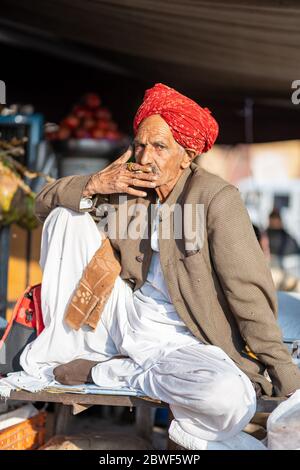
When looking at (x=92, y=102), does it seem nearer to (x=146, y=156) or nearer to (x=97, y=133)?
(x=97, y=133)

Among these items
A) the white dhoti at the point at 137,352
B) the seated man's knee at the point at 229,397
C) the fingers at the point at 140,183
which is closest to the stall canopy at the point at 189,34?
the fingers at the point at 140,183

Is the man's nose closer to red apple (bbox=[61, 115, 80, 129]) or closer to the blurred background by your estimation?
the blurred background

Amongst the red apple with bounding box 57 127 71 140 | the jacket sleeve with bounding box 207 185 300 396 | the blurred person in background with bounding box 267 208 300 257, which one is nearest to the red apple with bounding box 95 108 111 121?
the red apple with bounding box 57 127 71 140

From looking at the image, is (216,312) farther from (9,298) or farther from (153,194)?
(9,298)

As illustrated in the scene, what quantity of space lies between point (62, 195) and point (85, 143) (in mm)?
2917

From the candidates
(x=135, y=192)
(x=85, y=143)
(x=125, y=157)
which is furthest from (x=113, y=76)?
(x=135, y=192)

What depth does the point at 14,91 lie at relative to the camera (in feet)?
20.8

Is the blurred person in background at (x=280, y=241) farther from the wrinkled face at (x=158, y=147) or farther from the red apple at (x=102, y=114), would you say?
the wrinkled face at (x=158, y=147)

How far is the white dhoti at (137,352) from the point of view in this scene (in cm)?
245

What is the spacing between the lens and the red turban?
2.81 meters

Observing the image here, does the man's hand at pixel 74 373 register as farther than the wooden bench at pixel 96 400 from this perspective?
Yes

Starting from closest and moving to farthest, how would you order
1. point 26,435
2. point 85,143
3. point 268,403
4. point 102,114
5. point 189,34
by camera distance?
point 268,403 → point 26,435 → point 189,34 → point 85,143 → point 102,114

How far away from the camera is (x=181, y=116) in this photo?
2805mm

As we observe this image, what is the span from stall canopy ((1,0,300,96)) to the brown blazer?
3.63 feet
